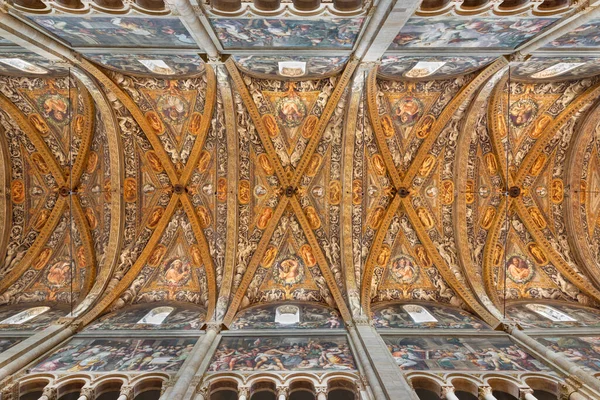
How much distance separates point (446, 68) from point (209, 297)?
960cm

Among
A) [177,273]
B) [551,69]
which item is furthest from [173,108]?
[551,69]

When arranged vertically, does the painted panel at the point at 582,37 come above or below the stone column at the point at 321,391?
above

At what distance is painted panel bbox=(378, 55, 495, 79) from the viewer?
9.56 m

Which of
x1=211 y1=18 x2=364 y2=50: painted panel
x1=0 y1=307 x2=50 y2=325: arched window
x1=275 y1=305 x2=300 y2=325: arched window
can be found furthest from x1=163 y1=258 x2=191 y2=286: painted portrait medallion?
x1=211 y1=18 x2=364 y2=50: painted panel

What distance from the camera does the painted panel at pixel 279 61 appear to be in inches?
381

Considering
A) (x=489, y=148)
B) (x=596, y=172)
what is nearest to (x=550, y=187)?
(x=596, y=172)

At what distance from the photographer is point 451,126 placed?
39.8 ft

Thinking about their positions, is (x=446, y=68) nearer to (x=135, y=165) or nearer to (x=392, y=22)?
(x=392, y=22)

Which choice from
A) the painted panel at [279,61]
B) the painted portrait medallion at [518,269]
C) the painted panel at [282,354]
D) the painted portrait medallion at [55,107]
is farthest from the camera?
the painted portrait medallion at [518,269]

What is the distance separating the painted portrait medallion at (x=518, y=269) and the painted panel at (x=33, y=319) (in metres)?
14.0

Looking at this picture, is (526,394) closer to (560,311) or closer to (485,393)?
(485,393)

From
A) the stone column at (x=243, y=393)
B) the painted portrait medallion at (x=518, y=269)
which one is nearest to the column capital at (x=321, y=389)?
the stone column at (x=243, y=393)

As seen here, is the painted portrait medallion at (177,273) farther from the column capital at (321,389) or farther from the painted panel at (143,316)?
the column capital at (321,389)

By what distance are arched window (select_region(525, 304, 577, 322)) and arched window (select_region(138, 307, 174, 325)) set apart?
442 inches
